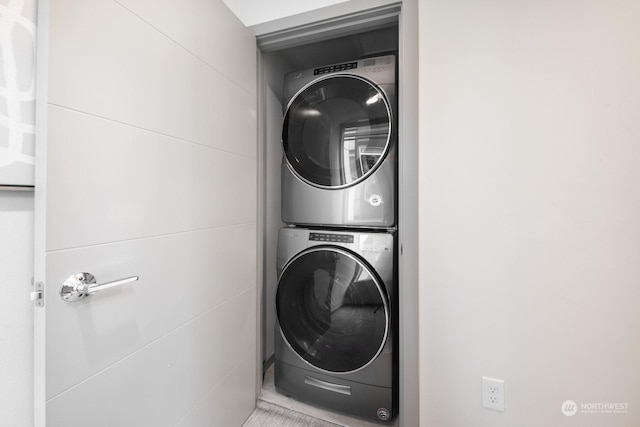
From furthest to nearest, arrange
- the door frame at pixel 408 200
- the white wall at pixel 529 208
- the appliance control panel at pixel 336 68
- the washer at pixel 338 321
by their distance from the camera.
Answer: the appliance control panel at pixel 336 68 → the washer at pixel 338 321 → the door frame at pixel 408 200 → the white wall at pixel 529 208

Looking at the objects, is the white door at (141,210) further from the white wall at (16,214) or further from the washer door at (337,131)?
the washer door at (337,131)

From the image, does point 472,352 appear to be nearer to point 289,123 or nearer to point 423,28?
point 423,28

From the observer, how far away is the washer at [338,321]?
126 centimetres

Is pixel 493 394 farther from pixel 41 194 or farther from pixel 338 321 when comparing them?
pixel 41 194

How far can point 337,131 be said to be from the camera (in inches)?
54.5

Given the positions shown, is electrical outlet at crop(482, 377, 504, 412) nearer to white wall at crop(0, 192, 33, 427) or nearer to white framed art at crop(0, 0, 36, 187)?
white wall at crop(0, 192, 33, 427)

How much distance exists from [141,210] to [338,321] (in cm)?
104

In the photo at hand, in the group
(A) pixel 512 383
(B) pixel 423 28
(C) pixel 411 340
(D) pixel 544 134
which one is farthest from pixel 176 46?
(A) pixel 512 383

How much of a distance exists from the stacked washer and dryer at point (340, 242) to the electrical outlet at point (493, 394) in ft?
1.34

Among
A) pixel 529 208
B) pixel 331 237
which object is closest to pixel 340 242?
pixel 331 237

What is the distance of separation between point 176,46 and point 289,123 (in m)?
0.70

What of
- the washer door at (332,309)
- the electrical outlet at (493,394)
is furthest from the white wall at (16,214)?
the electrical outlet at (493,394)

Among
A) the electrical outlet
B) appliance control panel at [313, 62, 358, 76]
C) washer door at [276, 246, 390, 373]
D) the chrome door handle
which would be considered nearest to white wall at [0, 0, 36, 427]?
the chrome door handle

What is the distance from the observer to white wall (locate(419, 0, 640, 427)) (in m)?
0.84
